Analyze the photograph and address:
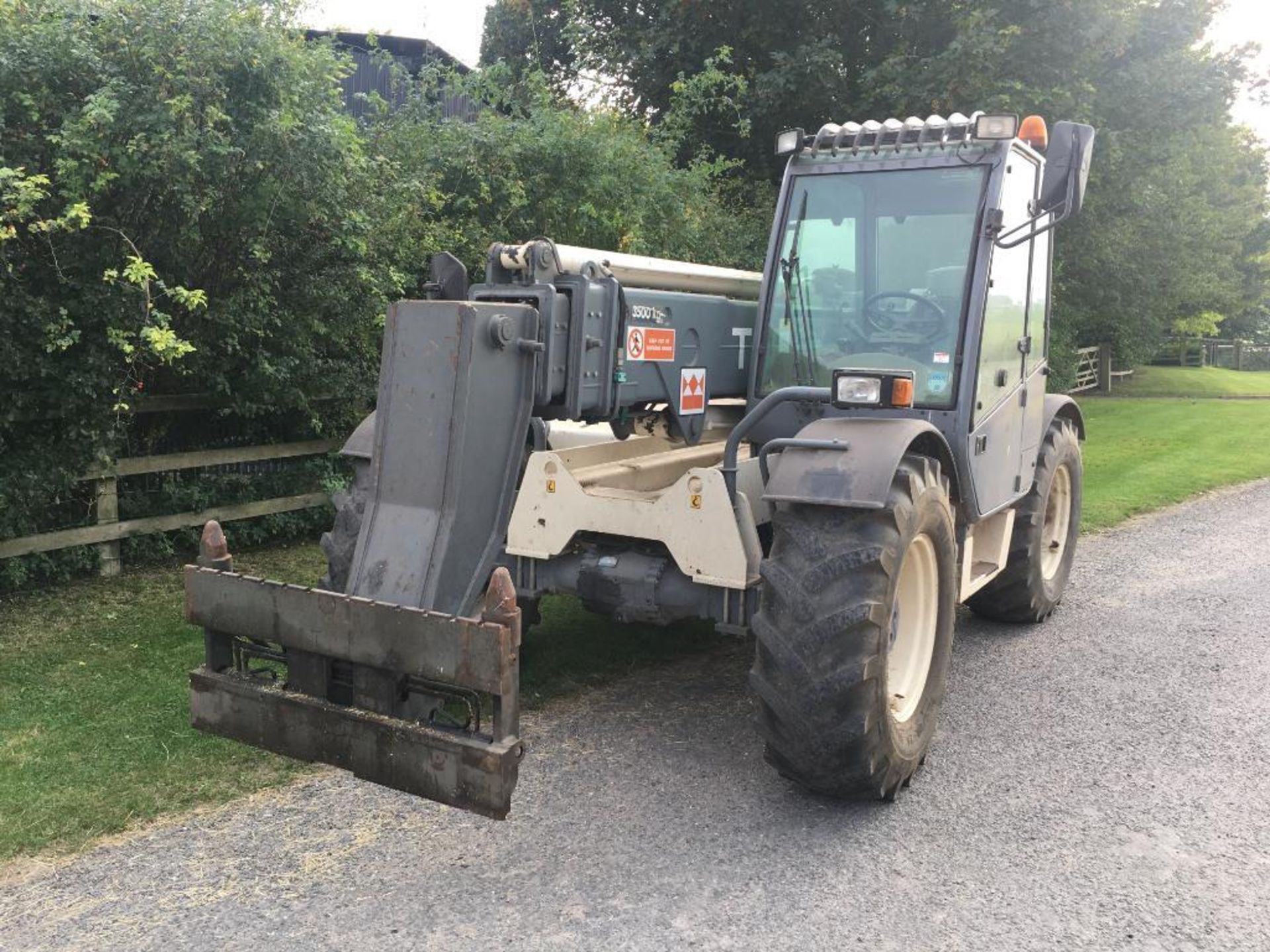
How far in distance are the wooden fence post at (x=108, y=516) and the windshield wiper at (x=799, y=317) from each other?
4572 mm

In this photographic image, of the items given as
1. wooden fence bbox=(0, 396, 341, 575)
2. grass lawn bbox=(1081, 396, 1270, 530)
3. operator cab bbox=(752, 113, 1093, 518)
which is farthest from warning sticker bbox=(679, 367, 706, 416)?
grass lawn bbox=(1081, 396, 1270, 530)

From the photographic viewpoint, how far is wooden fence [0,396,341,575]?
654 centimetres

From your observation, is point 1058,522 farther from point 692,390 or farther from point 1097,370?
point 1097,370

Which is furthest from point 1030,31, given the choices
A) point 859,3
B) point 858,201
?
point 858,201

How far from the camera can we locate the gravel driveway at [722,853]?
318cm

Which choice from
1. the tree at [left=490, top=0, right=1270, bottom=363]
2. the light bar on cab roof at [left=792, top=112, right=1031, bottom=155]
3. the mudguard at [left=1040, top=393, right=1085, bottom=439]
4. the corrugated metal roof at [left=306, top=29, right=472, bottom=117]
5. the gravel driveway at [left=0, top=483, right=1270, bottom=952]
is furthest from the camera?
the corrugated metal roof at [left=306, top=29, right=472, bottom=117]

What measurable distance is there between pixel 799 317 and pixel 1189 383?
31.2m

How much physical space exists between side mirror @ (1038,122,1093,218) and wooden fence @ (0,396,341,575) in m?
5.62

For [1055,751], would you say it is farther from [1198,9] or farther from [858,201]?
[1198,9]

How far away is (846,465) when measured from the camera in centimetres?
383

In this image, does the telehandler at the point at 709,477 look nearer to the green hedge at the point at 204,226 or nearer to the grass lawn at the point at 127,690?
the grass lawn at the point at 127,690

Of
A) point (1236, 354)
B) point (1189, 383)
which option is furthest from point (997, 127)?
point (1236, 354)

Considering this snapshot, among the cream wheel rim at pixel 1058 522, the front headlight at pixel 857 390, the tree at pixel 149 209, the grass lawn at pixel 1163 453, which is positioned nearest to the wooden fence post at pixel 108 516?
the tree at pixel 149 209

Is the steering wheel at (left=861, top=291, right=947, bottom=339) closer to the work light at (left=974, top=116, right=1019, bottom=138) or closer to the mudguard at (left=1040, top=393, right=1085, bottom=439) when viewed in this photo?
the work light at (left=974, top=116, right=1019, bottom=138)
